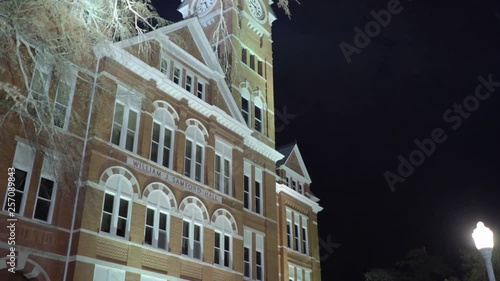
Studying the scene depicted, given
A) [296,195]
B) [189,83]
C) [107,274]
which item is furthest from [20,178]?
[296,195]

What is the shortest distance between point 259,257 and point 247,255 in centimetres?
114

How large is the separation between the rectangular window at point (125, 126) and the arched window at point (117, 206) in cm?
169

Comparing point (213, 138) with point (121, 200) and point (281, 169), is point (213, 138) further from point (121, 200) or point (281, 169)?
point (281, 169)

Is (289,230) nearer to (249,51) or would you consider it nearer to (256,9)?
(249,51)

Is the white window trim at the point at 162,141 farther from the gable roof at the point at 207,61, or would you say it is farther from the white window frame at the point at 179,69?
the gable roof at the point at 207,61

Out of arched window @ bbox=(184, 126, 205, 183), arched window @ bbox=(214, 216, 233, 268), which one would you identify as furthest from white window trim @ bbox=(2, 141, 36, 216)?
arched window @ bbox=(214, 216, 233, 268)

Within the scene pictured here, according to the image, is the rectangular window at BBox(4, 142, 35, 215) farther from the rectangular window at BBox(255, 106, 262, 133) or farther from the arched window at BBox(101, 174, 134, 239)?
the rectangular window at BBox(255, 106, 262, 133)

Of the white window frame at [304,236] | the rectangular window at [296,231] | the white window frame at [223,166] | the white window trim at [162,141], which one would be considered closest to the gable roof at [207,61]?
the white window frame at [223,166]

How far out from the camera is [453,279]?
34781mm

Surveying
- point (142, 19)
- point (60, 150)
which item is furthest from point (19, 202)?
point (142, 19)

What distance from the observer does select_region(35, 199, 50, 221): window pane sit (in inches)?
683

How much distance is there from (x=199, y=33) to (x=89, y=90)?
32.9 feet

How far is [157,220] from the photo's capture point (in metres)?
21.0

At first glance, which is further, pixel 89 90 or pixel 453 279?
pixel 453 279
